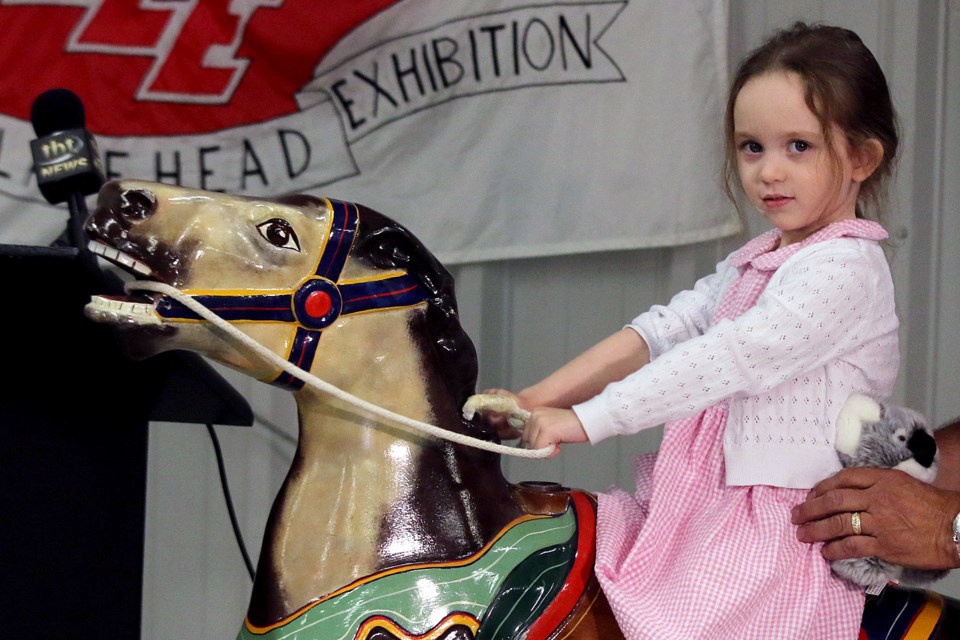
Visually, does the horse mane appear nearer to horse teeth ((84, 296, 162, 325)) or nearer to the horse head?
the horse head

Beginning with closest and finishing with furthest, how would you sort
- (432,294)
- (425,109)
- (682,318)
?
1. (432,294)
2. (682,318)
3. (425,109)

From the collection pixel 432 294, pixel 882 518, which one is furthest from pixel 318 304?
pixel 882 518

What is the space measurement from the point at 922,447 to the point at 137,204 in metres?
0.73

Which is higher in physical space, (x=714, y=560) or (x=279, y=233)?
(x=279, y=233)

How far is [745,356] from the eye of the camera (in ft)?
3.24

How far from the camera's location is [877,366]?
106cm

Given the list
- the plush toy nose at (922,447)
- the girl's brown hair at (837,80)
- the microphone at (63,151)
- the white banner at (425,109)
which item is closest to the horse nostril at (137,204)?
the microphone at (63,151)

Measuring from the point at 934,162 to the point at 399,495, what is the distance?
1351 millimetres

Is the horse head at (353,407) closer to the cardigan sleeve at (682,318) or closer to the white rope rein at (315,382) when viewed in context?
the white rope rein at (315,382)

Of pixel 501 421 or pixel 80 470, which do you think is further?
pixel 80 470

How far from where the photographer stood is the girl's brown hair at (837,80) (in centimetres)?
104

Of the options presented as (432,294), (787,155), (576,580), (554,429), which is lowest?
(576,580)

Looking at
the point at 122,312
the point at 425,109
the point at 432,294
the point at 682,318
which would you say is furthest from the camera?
the point at 425,109

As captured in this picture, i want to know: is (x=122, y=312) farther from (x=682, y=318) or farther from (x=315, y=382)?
(x=682, y=318)
